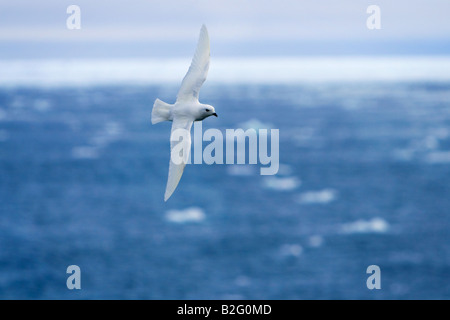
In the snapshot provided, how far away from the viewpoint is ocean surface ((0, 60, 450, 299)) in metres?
41.8

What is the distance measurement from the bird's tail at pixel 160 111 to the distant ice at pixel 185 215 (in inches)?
1812

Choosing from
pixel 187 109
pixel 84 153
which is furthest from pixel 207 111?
pixel 84 153

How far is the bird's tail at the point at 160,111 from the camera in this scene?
3.82 meters

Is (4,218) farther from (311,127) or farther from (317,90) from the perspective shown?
(317,90)

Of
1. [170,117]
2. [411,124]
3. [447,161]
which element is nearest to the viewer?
[170,117]

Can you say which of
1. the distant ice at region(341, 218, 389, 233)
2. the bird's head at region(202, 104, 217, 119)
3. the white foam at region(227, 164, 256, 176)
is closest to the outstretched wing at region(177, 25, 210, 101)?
the bird's head at region(202, 104, 217, 119)

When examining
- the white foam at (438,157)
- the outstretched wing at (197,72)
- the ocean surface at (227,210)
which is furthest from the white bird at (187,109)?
the white foam at (438,157)

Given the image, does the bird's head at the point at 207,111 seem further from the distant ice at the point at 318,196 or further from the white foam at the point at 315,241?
the distant ice at the point at 318,196

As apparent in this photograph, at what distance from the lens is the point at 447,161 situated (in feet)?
209

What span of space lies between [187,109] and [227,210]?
47.1m

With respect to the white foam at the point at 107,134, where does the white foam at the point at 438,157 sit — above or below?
below

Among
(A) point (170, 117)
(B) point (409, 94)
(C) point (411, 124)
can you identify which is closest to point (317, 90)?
(B) point (409, 94)

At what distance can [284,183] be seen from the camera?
57.1 meters

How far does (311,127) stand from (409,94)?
32.2 meters
